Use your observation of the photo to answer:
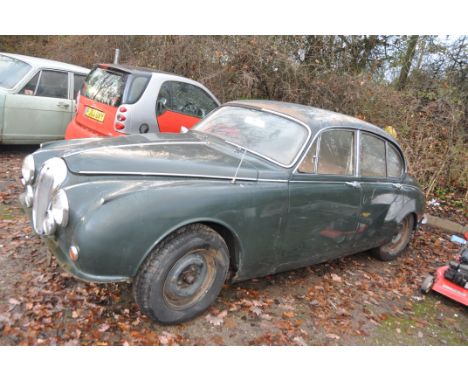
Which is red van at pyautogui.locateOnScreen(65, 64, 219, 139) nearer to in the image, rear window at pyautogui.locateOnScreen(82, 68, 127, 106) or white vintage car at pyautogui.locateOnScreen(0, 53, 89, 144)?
rear window at pyautogui.locateOnScreen(82, 68, 127, 106)

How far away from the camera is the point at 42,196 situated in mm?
Result: 3062

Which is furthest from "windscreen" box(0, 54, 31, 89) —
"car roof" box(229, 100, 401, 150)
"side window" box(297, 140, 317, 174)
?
"side window" box(297, 140, 317, 174)

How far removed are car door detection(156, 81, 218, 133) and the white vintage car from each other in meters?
2.06

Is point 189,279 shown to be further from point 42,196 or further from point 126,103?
point 126,103

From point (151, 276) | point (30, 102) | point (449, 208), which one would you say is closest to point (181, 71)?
point (30, 102)

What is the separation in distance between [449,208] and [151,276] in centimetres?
699

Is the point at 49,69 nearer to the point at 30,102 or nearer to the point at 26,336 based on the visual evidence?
the point at 30,102

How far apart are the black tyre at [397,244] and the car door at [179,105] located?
365 cm

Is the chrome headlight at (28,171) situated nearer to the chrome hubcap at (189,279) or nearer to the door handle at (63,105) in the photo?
the chrome hubcap at (189,279)

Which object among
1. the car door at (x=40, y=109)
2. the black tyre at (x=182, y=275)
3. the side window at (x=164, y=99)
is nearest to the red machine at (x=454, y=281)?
the black tyre at (x=182, y=275)

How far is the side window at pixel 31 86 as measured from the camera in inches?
264

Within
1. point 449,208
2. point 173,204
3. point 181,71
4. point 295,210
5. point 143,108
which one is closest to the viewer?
point 173,204

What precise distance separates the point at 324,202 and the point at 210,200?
1325mm

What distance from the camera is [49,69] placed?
22.8 feet
